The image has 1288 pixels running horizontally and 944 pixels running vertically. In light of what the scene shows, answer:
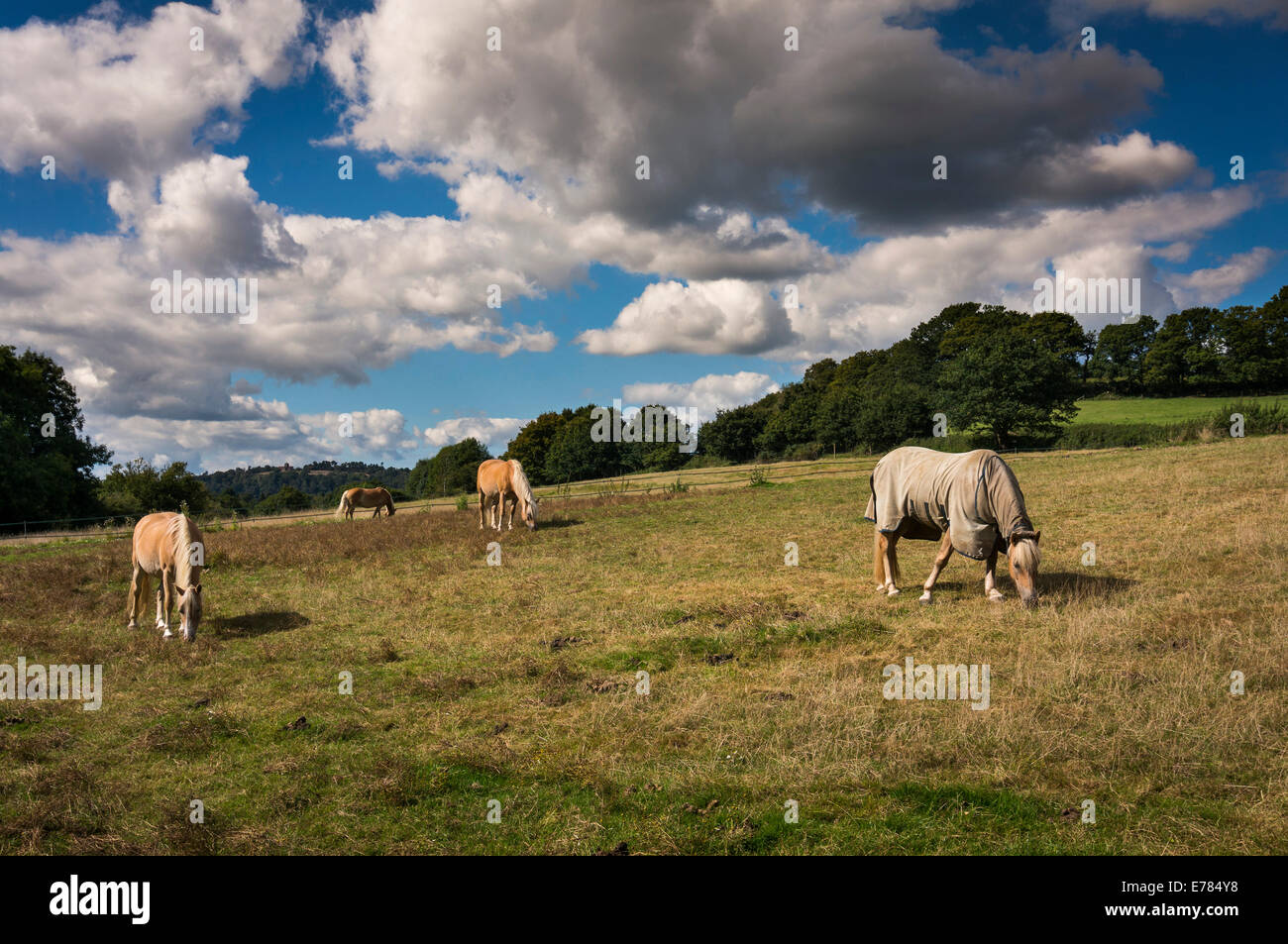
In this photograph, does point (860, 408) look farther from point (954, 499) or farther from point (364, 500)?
point (954, 499)

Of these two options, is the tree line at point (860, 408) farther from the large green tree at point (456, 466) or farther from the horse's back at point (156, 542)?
the horse's back at point (156, 542)

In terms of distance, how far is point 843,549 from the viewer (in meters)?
16.5

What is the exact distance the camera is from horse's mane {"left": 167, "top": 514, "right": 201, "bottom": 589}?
1127 centimetres

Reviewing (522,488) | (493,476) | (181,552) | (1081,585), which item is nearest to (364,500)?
(493,476)

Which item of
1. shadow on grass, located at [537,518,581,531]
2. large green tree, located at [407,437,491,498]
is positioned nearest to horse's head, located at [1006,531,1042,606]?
shadow on grass, located at [537,518,581,531]

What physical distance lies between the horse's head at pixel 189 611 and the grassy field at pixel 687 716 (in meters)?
0.55

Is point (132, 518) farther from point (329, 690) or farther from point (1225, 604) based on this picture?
point (1225, 604)

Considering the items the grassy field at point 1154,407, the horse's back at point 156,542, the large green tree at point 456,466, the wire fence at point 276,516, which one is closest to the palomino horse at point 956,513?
the horse's back at point 156,542

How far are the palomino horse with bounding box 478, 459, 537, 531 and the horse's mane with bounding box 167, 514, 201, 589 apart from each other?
41.2 ft

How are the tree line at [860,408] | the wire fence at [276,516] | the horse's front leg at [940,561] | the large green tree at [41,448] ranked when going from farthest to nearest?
the tree line at [860,408] < the large green tree at [41,448] < the wire fence at [276,516] < the horse's front leg at [940,561]

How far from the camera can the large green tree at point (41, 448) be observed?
40.1 meters

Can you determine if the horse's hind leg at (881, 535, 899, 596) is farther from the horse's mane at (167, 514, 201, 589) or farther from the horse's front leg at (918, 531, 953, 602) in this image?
the horse's mane at (167, 514, 201, 589)

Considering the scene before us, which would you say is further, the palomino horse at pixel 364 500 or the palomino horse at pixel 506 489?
the palomino horse at pixel 364 500

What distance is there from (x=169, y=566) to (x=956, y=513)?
13897 millimetres
